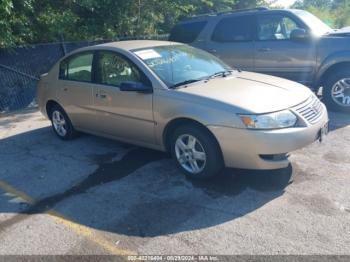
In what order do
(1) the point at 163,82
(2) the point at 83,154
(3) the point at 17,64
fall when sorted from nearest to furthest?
(1) the point at 163,82
(2) the point at 83,154
(3) the point at 17,64

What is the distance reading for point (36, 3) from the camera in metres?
9.84

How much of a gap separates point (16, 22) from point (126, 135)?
17.6ft

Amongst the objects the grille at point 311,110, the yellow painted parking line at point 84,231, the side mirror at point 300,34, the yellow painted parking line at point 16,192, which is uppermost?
the side mirror at point 300,34

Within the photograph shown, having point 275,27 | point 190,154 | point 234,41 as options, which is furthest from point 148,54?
point 275,27

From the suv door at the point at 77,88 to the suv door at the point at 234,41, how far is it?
339 centimetres

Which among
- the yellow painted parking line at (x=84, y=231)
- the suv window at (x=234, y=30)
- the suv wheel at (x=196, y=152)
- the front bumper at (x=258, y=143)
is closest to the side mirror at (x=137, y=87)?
the suv wheel at (x=196, y=152)

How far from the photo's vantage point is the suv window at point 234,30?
7715mm

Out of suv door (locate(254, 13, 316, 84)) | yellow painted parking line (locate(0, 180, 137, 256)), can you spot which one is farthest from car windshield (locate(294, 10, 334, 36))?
yellow painted parking line (locate(0, 180, 137, 256))

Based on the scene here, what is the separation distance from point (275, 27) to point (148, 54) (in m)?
3.62

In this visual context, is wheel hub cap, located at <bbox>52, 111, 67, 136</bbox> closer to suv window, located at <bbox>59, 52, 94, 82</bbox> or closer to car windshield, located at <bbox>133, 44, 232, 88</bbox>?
suv window, located at <bbox>59, 52, 94, 82</bbox>

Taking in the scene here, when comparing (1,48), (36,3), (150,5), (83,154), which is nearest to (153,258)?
(83,154)

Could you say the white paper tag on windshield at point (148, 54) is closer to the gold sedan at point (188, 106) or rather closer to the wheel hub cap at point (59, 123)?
the gold sedan at point (188, 106)

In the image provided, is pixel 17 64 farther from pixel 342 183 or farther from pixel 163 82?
pixel 342 183

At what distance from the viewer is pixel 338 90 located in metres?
6.70
